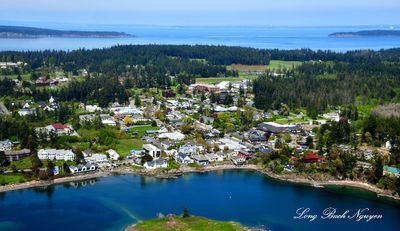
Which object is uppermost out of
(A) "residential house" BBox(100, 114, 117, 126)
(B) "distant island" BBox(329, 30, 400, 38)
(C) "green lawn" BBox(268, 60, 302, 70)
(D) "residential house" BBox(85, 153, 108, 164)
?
(B) "distant island" BBox(329, 30, 400, 38)

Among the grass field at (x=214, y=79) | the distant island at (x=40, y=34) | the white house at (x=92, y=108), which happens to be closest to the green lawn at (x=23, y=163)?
the white house at (x=92, y=108)

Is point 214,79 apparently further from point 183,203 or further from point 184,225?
point 184,225

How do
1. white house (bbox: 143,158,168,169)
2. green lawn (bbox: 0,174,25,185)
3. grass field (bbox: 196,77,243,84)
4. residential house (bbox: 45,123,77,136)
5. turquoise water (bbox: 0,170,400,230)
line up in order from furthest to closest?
1. grass field (bbox: 196,77,243,84)
2. residential house (bbox: 45,123,77,136)
3. white house (bbox: 143,158,168,169)
4. green lawn (bbox: 0,174,25,185)
5. turquoise water (bbox: 0,170,400,230)

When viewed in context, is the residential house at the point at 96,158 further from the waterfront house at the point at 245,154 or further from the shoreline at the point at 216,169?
the waterfront house at the point at 245,154

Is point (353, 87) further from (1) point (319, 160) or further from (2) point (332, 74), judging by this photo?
(1) point (319, 160)

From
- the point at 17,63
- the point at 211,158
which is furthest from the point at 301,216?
the point at 17,63

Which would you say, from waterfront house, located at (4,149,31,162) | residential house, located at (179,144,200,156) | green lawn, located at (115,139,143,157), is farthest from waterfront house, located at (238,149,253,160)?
waterfront house, located at (4,149,31,162)

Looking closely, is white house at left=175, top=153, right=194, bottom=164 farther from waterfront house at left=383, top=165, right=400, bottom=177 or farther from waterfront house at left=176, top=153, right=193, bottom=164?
waterfront house at left=383, top=165, right=400, bottom=177
